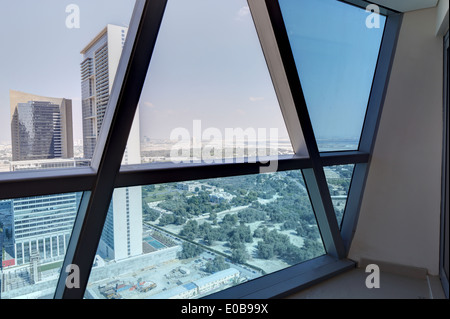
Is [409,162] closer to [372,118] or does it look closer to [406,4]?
[372,118]

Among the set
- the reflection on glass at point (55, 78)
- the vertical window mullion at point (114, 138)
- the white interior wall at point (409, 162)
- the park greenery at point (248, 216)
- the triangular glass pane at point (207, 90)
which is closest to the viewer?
the reflection on glass at point (55, 78)

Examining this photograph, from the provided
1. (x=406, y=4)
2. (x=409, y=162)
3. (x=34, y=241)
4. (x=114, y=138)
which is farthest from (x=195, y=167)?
(x=406, y=4)

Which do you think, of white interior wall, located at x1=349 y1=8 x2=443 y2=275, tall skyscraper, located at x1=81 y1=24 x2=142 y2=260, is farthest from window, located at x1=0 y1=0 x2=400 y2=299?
white interior wall, located at x1=349 y1=8 x2=443 y2=275

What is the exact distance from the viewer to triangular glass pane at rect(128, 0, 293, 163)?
240 centimetres

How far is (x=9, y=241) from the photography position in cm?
198

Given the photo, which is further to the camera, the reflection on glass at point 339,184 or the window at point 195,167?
the reflection on glass at point 339,184

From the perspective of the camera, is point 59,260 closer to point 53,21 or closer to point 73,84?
point 73,84

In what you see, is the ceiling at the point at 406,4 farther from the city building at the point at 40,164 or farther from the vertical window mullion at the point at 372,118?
the city building at the point at 40,164

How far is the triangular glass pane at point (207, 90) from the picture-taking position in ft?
7.89

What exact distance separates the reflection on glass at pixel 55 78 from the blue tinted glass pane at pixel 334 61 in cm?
169

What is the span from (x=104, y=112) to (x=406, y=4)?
3192mm

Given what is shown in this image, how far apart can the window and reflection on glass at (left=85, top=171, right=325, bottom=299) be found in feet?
0.04

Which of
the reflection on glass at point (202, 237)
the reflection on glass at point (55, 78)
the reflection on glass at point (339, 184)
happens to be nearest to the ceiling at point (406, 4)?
the reflection on glass at point (339, 184)
